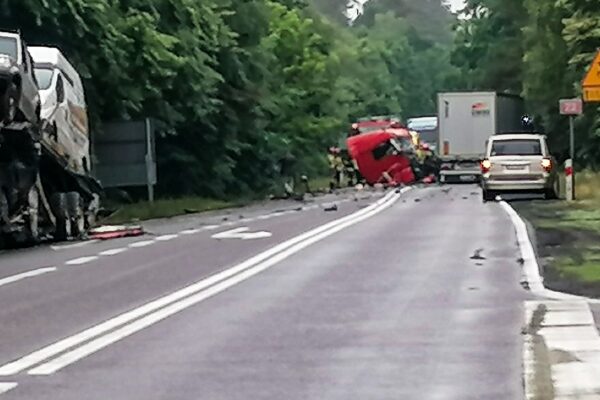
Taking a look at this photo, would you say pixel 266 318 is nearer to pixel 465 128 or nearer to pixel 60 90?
pixel 60 90

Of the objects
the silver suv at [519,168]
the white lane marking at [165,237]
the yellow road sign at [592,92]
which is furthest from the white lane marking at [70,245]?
the silver suv at [519,168]

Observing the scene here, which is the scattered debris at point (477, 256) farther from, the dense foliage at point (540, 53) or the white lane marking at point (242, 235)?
the dense foliage at point (540, 53)

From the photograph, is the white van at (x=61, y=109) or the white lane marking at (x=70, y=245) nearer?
the white lane marking at (x=70, y=245)

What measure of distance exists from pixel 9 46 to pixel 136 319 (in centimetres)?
1297

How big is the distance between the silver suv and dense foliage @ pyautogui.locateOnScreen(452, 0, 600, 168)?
4869 millimetres

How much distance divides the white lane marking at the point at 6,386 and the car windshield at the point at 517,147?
3364 centimetres

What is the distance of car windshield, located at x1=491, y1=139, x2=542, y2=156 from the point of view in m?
43.9

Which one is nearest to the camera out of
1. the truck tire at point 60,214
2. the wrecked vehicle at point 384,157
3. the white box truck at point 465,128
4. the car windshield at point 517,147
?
the truck tire at point 60,214

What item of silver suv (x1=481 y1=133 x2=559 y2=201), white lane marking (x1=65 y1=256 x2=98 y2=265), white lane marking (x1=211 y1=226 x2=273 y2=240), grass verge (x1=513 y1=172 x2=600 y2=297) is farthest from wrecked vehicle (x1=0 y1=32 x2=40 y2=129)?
silver suv (x1=481 y1=133 x2=559 y2=201)

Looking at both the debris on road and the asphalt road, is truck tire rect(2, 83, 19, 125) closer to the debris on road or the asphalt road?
the asphalt road

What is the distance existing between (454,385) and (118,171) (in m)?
31.1

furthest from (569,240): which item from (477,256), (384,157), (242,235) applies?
(384,157)

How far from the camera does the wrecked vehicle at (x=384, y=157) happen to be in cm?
6850

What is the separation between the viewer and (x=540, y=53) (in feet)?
209
